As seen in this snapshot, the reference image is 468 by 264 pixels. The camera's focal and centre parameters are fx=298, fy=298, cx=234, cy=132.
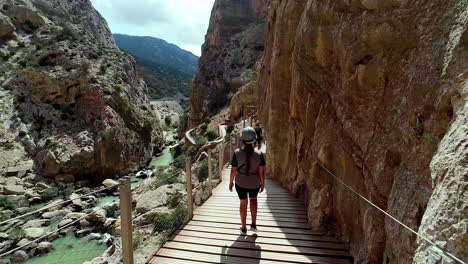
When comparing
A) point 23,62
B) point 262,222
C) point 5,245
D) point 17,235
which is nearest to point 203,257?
point 262,222

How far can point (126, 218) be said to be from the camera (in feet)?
11.2

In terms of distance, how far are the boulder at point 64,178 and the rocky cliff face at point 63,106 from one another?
36 cm

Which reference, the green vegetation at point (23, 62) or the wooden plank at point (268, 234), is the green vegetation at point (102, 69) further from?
the wooden plank at point (268, 234)

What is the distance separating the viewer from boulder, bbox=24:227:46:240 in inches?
572

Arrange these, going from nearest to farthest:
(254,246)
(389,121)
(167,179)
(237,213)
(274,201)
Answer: (389,121) → (254,246) → (237,213) → (274,201) → (167,179)

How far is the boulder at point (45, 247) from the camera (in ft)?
43.3

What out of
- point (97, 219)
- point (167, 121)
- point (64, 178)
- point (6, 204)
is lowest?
point (64, 178)

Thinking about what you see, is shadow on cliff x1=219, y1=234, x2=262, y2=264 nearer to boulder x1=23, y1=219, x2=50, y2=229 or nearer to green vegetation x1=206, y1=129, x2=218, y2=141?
boulder x1=23, y1=219, x2=50, y2=229

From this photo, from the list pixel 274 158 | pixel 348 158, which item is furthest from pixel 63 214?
pixel 348 158

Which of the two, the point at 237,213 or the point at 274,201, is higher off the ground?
the point at 237,213

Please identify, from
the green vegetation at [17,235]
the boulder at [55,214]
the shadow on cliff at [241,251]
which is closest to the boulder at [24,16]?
the boulder at [55,214]

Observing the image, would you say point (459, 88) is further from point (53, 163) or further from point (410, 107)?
point (53, 163)

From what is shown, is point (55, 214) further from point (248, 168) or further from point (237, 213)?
point (248, 168)

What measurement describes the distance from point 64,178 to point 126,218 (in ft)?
86.6
